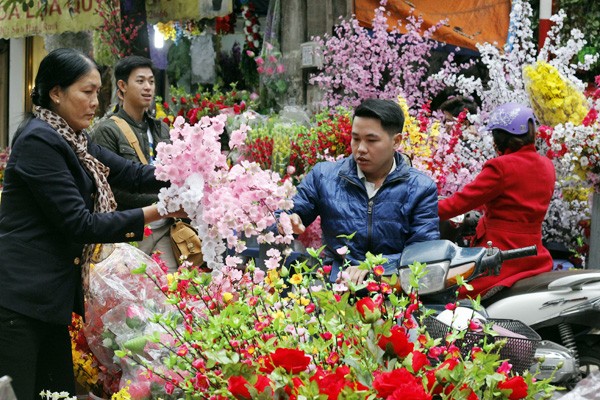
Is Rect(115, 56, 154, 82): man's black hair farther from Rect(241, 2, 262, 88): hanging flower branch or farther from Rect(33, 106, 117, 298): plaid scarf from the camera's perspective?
Rect(241, 2, 262, 88): hanging flower branch

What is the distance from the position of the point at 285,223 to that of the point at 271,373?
1.16m

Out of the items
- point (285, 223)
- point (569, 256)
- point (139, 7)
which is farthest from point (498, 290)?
point (139, 7)

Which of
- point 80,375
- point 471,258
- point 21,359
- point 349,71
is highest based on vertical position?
point 349,71

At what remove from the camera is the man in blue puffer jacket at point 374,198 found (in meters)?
3.99

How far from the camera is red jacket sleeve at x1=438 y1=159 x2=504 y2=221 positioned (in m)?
4.92

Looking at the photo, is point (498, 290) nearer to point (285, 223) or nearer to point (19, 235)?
point (285, 223)

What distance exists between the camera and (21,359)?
3.37 meters

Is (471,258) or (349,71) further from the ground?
(349,71)

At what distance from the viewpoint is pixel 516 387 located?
200 cm

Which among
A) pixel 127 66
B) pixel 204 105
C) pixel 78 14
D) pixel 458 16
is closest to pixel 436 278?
pixel 127 66

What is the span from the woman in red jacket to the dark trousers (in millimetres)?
2271

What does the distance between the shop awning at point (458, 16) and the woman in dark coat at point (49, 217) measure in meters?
5.67

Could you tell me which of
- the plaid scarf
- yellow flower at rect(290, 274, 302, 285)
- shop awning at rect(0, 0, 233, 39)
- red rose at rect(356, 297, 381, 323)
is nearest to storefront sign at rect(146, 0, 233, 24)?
shop awning at rect(0, 0, 233, 39)

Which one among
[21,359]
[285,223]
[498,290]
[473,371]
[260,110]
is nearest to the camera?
[473,371]
